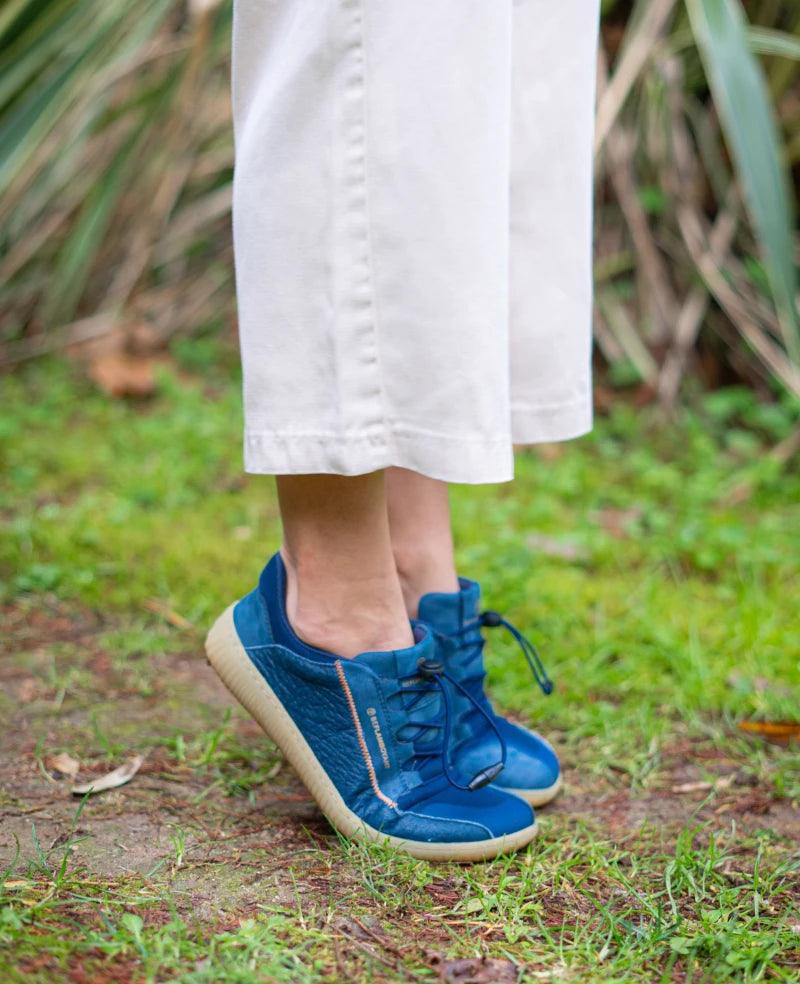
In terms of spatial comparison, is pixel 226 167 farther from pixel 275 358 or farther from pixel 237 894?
pixel 237 894

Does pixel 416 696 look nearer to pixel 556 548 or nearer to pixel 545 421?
pixel 545 421

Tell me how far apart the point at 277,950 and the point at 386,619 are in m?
0.30

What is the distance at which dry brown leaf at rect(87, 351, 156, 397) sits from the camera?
2.51 meters

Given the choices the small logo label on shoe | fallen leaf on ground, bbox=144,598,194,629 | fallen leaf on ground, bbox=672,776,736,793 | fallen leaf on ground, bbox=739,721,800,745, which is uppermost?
the small logo label on shoe

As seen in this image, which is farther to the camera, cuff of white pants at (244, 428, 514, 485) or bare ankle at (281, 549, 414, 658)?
bare ankle at (281, 549, 414, 658)

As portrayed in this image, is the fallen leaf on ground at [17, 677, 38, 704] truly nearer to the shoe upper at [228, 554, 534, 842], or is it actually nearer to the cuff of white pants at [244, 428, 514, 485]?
the shoe upper at [228, 554, 534, 842]

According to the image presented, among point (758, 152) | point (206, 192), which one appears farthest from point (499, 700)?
point (206, 192)

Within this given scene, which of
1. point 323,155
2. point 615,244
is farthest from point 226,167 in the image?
point 323,155

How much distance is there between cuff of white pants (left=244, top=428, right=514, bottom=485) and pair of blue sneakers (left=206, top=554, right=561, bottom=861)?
0.55ft

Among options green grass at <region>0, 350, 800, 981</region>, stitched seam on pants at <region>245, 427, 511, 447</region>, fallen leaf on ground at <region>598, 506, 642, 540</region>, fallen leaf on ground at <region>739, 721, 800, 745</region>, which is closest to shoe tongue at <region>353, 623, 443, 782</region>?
green grass at <region>0, 350, 800, 981</region>

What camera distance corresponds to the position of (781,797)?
1.10m

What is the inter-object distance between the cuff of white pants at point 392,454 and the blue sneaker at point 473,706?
0.77 feet

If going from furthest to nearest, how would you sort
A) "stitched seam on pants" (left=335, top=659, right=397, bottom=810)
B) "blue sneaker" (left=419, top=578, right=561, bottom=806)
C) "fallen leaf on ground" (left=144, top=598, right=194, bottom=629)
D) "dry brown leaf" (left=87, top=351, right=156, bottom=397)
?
1. "dry brown leaf" (left=87, top=351, right=156, bottom=397)
2. "fallen leaf on ground" (left=144, top=598, right=194, bottom=629)
3. "blue sneaker" (left=419, top=578, right=561, bottom=806)
4. "stitched seam on pants" (left=335, top=659, right=397, bottom=810)

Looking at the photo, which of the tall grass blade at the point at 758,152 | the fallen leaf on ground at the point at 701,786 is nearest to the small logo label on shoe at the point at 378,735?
the fallen leaf on ground at the point at 701,786
